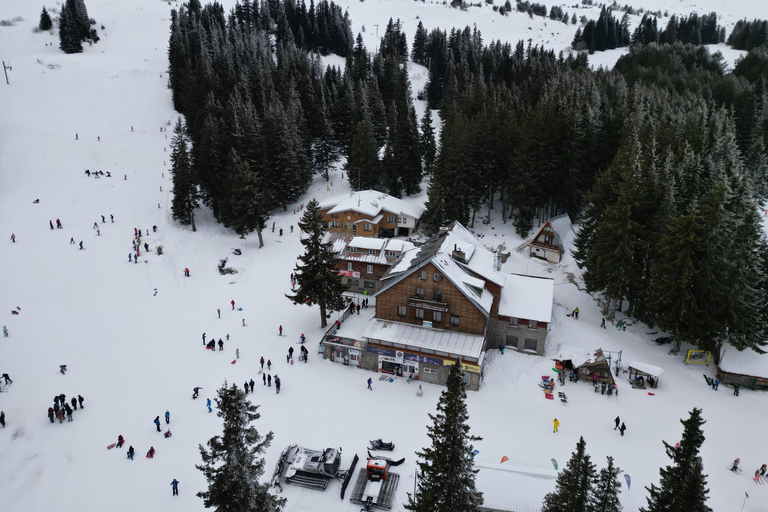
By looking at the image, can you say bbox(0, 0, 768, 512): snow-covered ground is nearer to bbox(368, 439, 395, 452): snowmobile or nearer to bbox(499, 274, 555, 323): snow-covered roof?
bbox(368, 439, 395, 452): snowmobile

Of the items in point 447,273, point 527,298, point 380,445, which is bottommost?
point 380,445

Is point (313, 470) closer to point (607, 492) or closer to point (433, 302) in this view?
point (607, 492)

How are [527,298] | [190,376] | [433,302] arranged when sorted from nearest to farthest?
[190,376] → [433,302] → [527,298]

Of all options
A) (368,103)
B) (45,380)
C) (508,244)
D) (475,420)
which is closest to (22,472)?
(45,380)

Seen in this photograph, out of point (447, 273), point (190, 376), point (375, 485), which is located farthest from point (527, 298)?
point (190, 376)

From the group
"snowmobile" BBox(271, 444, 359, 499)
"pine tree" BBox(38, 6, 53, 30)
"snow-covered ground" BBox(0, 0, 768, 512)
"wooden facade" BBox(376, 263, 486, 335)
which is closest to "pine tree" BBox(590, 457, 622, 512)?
"snow-covered ground" BBox(0, 0, 768, 512)

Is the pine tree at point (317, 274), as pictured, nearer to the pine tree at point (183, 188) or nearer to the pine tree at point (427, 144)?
the pine tree at point (183, 188)

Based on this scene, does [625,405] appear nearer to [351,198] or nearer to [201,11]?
[351,198]
